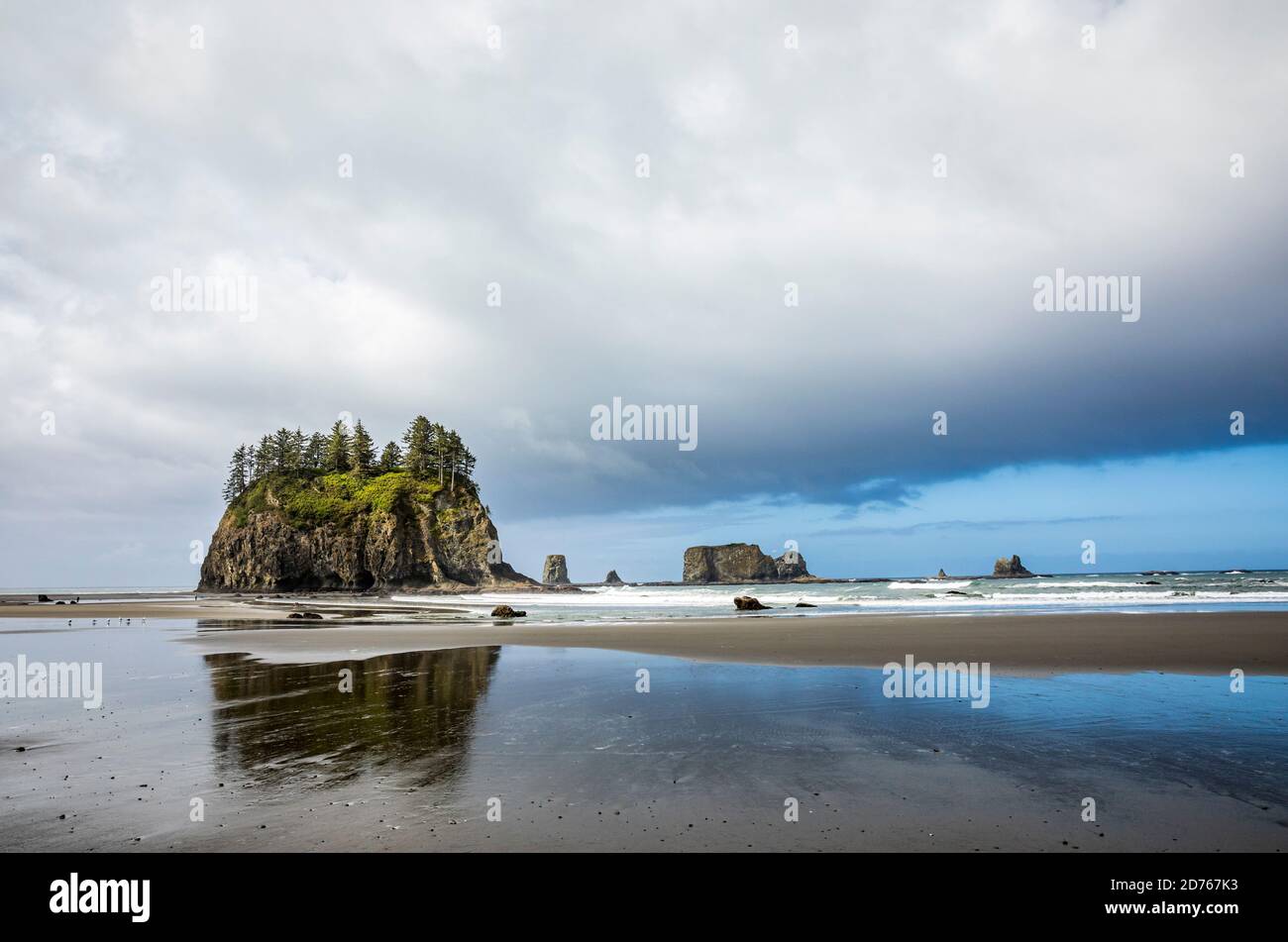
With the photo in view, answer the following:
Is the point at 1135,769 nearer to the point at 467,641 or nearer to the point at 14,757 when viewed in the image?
the point at 14,757

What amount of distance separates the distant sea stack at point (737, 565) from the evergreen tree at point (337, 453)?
10782 cm

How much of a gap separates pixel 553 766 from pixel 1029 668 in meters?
13.2

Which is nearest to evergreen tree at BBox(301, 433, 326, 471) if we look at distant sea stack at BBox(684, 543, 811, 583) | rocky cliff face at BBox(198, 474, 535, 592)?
rocky cliff face at BBox(198, 474, 535, 592)

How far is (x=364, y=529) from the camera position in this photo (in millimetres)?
105812

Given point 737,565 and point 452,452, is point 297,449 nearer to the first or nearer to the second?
point 452,452

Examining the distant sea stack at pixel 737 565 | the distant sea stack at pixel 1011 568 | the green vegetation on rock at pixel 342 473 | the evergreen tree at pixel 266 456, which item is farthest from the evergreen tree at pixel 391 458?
the distant sea stack at pixel 1011 568

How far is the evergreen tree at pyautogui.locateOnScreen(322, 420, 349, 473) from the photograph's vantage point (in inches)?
5000

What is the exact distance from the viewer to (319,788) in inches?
261

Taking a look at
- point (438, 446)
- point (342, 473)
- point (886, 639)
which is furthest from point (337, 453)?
point (886, 639)

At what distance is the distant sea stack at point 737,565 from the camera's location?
18650cm

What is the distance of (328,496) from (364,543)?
15537 mm

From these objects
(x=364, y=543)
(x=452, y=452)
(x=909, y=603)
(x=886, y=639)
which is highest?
(x=452, y=452)
